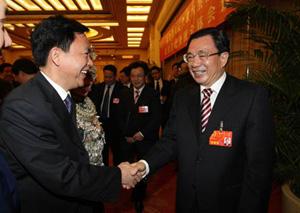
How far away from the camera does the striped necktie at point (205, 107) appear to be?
1.70m

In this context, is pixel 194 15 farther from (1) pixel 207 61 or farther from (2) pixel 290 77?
(1) pixel 207 61

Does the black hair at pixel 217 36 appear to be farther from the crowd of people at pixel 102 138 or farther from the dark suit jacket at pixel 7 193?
the dark suit jacket at pixel 7 193

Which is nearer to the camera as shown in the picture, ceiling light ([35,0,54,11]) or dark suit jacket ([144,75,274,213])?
dark suit jacket ([144,75,274,213])

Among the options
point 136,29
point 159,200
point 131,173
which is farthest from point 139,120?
point 136,29

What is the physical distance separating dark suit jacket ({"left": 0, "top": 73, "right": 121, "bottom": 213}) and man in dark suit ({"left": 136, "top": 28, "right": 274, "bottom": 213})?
1.60 ft

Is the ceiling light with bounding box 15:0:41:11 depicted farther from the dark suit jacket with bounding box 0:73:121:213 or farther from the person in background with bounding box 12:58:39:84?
the dark suit jacket with bounding box 0:73:121:213

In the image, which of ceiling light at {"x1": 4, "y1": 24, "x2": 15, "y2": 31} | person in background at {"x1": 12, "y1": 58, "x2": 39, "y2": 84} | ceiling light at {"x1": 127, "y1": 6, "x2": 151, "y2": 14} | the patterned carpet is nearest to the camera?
the patterned carpet

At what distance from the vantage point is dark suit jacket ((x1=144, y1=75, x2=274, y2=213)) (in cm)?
155

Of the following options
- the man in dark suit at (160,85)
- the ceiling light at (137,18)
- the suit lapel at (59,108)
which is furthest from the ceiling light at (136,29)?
the suit lapel at (59,108)

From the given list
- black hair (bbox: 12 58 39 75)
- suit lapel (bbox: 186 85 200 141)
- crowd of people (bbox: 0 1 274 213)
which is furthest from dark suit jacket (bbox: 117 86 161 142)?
suit lapel (bbox: 186 85 200 141)

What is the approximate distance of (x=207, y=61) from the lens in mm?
1729

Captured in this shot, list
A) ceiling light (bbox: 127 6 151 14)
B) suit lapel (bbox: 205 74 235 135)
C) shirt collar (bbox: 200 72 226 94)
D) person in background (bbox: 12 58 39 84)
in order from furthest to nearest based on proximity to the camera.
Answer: ceiling light (bbox: 127 6 151 14)
person in background (bbox: 12 58 39 84)
shirt collar (bbox: 200 72 226 94)
suit lapel (bbox: 205 74 235 135)

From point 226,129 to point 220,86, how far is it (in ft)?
0.90

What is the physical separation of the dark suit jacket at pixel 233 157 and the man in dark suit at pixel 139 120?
68.3 inches
